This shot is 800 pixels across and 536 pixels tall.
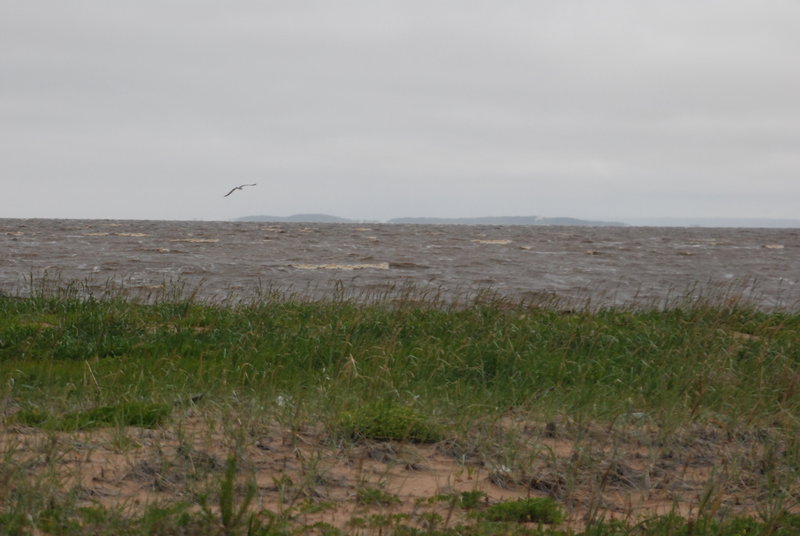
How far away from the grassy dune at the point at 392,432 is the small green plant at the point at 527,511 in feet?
0.04

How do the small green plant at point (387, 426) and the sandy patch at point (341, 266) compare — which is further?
the sandy patch at point (341, 266)

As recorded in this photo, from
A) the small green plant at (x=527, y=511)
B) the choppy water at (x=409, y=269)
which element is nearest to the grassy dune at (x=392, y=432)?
the small green plant at (x=527, y=511)

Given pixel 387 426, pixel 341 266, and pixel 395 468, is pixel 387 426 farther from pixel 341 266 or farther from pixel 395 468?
pixel 341 266

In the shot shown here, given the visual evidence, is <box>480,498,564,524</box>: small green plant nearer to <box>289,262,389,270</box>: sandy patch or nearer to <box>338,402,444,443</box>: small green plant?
<box>338,402,444,443</box>: small green plant

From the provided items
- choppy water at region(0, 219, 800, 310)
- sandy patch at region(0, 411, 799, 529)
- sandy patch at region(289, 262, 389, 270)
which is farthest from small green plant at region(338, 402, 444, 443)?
sandy patch at region(289, 262, 389, 270)

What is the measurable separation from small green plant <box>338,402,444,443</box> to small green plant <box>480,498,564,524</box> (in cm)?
153

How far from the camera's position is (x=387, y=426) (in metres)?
6.83

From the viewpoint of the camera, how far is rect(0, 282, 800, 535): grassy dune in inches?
197

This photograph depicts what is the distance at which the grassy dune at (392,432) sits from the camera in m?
5.01

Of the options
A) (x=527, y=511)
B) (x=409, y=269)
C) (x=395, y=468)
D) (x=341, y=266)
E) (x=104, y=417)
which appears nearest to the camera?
(x=527, y=511)

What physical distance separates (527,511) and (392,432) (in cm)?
182

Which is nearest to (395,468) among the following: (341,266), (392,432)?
(392,432)

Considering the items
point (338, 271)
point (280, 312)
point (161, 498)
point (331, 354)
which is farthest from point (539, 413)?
point (338, 271)

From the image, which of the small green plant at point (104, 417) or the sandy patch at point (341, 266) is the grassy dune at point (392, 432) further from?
the sandy patch at point (341, 266)
